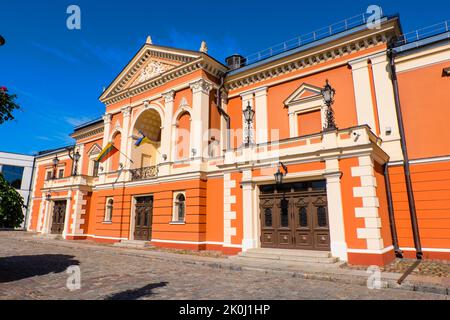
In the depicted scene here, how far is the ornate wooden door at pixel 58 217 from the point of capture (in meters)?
22.0

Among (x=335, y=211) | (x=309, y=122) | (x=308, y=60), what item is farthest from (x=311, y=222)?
(x=308, y=60)

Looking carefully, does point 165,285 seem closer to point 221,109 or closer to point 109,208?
point 221,109

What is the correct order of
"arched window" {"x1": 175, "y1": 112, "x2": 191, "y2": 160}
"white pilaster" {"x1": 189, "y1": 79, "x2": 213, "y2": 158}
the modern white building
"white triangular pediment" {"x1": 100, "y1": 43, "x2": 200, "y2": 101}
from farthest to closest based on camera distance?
the modern white building → "white triangular pediment" {"x1": 100, "y1": 43, "x2": 200, "y2": 101} → "arched window" {"x1": 175, "y1": 112, "x2": 191, "y2": 160} → "white pilaster" {"x1": 189, "y1": 79, "x2": 213, "y2": 158}

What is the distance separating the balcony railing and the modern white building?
2543 cm

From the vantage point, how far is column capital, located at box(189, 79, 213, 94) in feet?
48.9

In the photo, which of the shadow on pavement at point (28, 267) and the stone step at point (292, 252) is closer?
the shadow on pavement at point (28, 267)

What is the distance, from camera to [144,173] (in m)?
17.1

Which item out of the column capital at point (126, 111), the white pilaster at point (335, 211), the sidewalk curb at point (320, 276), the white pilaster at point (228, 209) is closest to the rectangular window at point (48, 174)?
the column capital at point (126, 111)

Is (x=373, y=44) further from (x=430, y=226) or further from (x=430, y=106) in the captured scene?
(x=430, y=226)

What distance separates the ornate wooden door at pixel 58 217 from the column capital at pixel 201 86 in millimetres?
14486

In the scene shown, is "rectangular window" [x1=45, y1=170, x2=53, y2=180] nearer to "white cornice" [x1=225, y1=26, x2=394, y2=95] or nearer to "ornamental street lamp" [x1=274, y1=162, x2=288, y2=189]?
"white cornice" [x1=225, y1=26, x2=394, y2=95]

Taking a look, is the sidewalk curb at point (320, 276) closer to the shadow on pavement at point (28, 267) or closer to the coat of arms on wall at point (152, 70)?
the shadow on pavement at point (28, 267)

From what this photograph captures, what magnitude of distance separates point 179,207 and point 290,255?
6677 mm

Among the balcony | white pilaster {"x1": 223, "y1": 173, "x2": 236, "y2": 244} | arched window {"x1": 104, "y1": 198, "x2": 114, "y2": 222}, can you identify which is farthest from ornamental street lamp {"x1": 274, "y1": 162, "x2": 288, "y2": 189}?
the balcony
